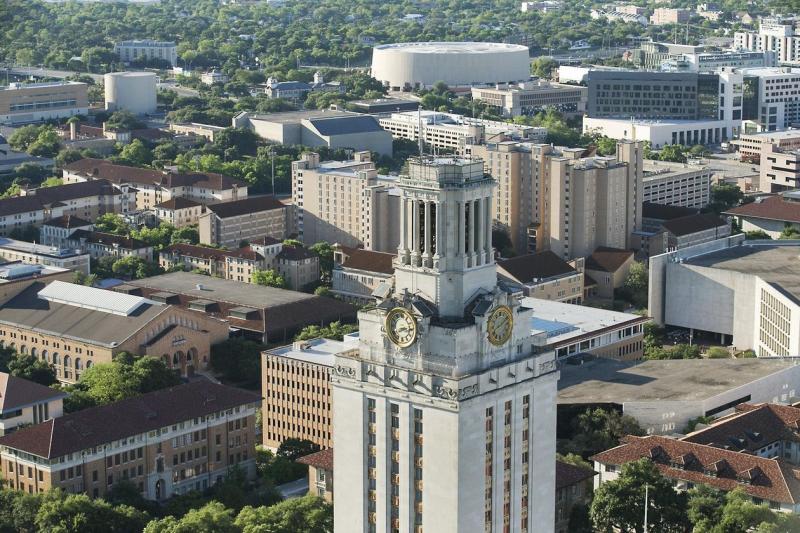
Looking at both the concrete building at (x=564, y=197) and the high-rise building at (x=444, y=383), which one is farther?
the concrete building at (x=564, y=197)

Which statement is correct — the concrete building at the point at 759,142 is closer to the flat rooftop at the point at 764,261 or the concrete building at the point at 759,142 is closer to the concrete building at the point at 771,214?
the concrete building at the point at 771,214

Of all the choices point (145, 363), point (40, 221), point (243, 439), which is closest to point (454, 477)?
point (243, 439)

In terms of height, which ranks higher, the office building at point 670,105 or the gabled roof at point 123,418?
the office building at point 670,105

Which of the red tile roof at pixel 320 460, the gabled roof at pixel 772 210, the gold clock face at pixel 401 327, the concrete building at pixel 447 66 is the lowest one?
the red tile roof at pixel 320 460

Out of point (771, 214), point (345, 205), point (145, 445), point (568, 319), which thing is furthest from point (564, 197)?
point (145, 445)

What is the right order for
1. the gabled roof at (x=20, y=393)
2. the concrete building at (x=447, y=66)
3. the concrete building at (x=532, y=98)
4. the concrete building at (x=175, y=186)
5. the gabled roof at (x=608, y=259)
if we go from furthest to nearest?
1. the concrete building at (x=447, y=66)
2. the concrete building at (x=532, y=98)
3. the concrete building at (x=175, y=186)
4. the gabled roof at (x=608, y=259)
5. the gabled roof at (x=20, y=393)

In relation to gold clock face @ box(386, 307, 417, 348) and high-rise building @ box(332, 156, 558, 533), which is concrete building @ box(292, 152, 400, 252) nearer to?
high-rise building @ box(332, 156, 558, 533)

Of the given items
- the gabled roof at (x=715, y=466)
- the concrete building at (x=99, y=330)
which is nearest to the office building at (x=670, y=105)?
the concrete building at (x=99, y=330)

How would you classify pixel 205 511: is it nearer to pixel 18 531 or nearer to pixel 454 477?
pixel 18 531
